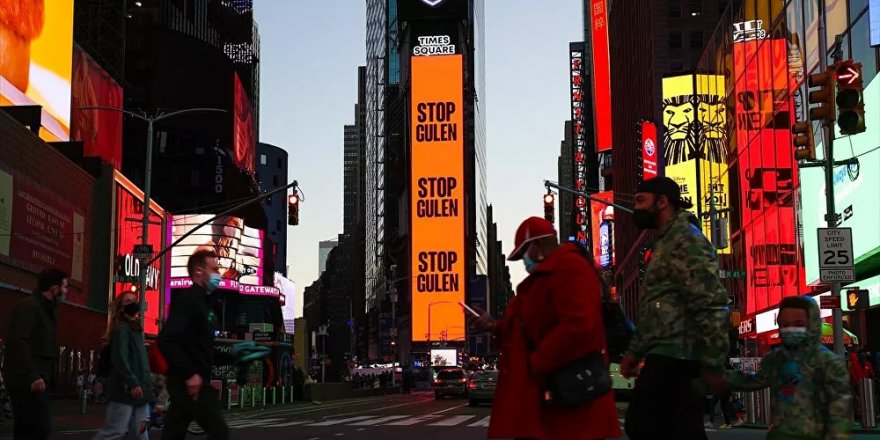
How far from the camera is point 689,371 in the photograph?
238 inches

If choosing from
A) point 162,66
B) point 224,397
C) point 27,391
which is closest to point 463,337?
point 162,66

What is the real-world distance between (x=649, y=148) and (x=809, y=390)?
234ft

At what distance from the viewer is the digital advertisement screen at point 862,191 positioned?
29.7 m

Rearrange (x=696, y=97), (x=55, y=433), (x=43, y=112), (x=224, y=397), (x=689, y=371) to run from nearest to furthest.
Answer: (x=689, y=371) → (x=55, y=433) → (x=224, y=397) → (x=43, y=112) → (x=696, y=97)

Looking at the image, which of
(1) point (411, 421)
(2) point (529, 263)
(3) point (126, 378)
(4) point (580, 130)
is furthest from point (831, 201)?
(4) point (580, 130)

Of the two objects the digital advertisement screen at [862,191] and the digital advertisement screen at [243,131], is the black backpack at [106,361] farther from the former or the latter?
the digital advertisement screen at [243,131]

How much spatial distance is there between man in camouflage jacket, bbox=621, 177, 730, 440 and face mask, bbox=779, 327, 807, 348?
3.17 feet

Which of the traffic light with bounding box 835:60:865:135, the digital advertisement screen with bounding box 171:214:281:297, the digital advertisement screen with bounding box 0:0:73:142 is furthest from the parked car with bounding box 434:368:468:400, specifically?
the traffic light with bounding box 835:60:865:135

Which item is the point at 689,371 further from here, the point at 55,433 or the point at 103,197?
the point at 103,197

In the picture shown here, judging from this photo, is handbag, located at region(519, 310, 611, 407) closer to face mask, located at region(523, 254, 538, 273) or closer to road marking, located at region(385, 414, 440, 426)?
face mask, located at region(523, 254, 538, 273)

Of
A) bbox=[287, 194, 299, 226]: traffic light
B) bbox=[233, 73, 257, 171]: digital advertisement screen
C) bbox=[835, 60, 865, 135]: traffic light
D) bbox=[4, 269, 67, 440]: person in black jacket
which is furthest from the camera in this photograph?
bbox=[233, 73, 257, 171]: digital advertisement screen

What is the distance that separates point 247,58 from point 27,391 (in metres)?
121

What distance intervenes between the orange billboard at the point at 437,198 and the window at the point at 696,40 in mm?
32112

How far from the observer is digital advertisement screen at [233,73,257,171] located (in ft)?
310
